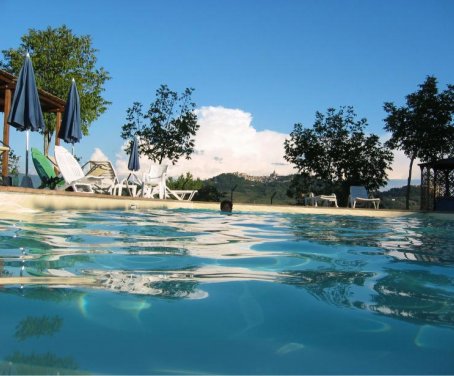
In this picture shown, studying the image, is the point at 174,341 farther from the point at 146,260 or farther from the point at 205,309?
the point at 146,260

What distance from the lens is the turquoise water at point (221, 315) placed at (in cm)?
133

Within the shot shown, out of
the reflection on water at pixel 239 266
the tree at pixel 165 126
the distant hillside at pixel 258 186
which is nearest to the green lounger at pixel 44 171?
the reflection on water at pixel 239 266

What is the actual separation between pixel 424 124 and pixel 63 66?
52.5ft

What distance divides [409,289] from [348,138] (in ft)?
62.8

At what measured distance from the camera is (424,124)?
19.2 meters

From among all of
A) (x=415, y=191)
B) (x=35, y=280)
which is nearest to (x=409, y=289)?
(x=35, y=280)

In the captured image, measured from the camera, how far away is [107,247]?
3465mm

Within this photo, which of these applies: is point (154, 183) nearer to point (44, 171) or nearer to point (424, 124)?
point (44, 171)

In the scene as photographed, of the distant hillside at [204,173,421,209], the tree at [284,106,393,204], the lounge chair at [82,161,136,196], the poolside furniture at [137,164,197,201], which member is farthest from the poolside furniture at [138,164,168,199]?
the tree at [284,106,393,204]

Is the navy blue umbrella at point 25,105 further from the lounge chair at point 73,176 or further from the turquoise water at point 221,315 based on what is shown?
the turquoise water at point 221,315

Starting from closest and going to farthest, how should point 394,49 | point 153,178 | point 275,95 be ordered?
point 153,178 → point 394,49 → point 275,95

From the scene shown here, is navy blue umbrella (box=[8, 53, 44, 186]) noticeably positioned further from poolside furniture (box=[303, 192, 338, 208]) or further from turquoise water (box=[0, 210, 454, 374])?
poolside furniture (box=[303, 192, 338, 208])

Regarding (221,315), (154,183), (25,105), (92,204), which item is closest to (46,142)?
(154,183)

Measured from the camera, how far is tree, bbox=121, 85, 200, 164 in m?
20.9
